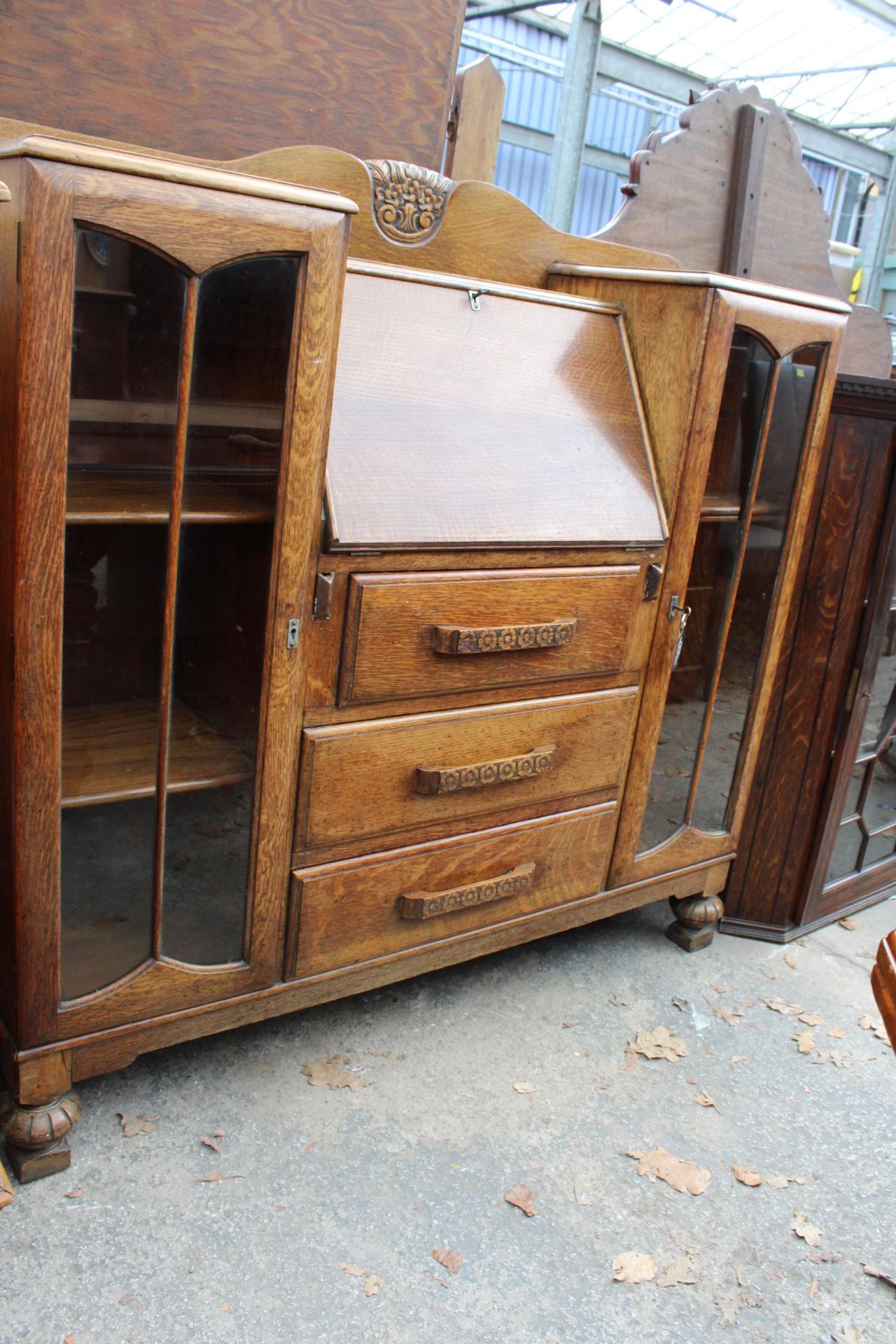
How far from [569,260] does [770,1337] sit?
2.04 m

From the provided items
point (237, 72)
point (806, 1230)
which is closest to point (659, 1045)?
point (806, 1230)

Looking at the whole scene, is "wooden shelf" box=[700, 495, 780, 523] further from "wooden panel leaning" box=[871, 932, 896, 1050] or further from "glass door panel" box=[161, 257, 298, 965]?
"wooden panel leaning" box=[871, 932, 896, 1050]

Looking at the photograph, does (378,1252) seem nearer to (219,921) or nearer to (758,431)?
(219,921)

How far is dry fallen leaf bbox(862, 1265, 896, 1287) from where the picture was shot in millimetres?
1646

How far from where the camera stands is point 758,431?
2.14m

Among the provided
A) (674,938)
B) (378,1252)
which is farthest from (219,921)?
(674,938)

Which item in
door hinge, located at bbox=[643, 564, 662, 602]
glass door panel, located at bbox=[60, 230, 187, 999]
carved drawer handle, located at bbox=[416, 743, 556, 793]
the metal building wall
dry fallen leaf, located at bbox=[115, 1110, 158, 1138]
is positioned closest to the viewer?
glass door panel, located at bbox=[60, 230, 187, 999]

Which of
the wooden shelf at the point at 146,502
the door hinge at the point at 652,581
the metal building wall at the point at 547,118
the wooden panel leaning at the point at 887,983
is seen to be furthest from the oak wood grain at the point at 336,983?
the metal building wall at the point at 547,118

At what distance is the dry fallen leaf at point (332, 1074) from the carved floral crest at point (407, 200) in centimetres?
159

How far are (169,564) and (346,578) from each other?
29cm

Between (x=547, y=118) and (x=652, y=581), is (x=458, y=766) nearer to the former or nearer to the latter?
(x=652, y=581)

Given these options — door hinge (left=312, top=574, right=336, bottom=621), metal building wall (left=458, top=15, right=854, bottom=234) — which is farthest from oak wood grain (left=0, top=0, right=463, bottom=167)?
metal building wall (left=458, top=15, right=854, bottom=234)

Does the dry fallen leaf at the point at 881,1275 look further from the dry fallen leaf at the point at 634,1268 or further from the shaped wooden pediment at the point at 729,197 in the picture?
the shaped wooden pediment at the point at 729,197

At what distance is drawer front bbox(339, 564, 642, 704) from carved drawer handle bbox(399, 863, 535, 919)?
40 centimetres
